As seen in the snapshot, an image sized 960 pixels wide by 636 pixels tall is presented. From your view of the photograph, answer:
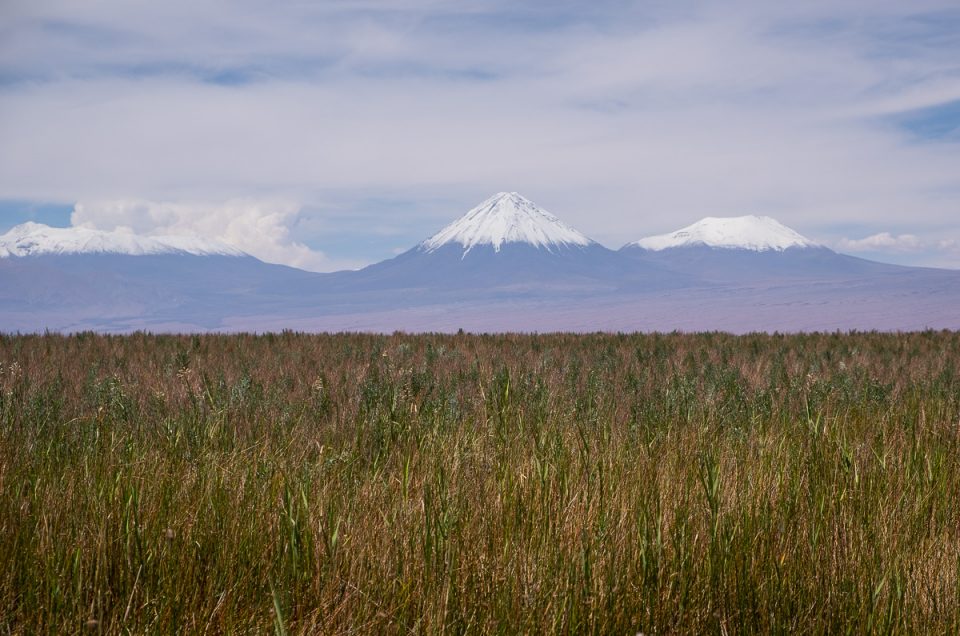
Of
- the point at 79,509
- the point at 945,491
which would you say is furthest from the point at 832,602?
the point at 79,509

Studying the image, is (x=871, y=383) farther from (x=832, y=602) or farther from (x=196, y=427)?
(x=196, y=427)

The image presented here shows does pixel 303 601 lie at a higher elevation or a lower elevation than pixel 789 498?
lower

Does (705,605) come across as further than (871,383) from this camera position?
No

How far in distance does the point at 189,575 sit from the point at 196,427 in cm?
268

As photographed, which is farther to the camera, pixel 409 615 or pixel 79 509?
pixel 79 509

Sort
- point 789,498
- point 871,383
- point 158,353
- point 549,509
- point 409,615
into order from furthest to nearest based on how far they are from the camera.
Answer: point 158,353
point 871,383
point 789,498
point 549,509
point 409,615

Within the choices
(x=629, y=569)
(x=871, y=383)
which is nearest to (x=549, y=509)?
(x=629, y=569)

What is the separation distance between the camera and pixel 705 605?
127 inches

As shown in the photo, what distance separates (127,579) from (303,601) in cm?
75

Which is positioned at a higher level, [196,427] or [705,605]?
[196,427]

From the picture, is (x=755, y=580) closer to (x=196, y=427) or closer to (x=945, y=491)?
(x=945, y=491)

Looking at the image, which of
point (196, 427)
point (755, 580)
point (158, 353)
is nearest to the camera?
point (755, 580)

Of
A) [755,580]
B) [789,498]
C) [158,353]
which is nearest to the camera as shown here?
[755,580]

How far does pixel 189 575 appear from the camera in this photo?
3180 mm
